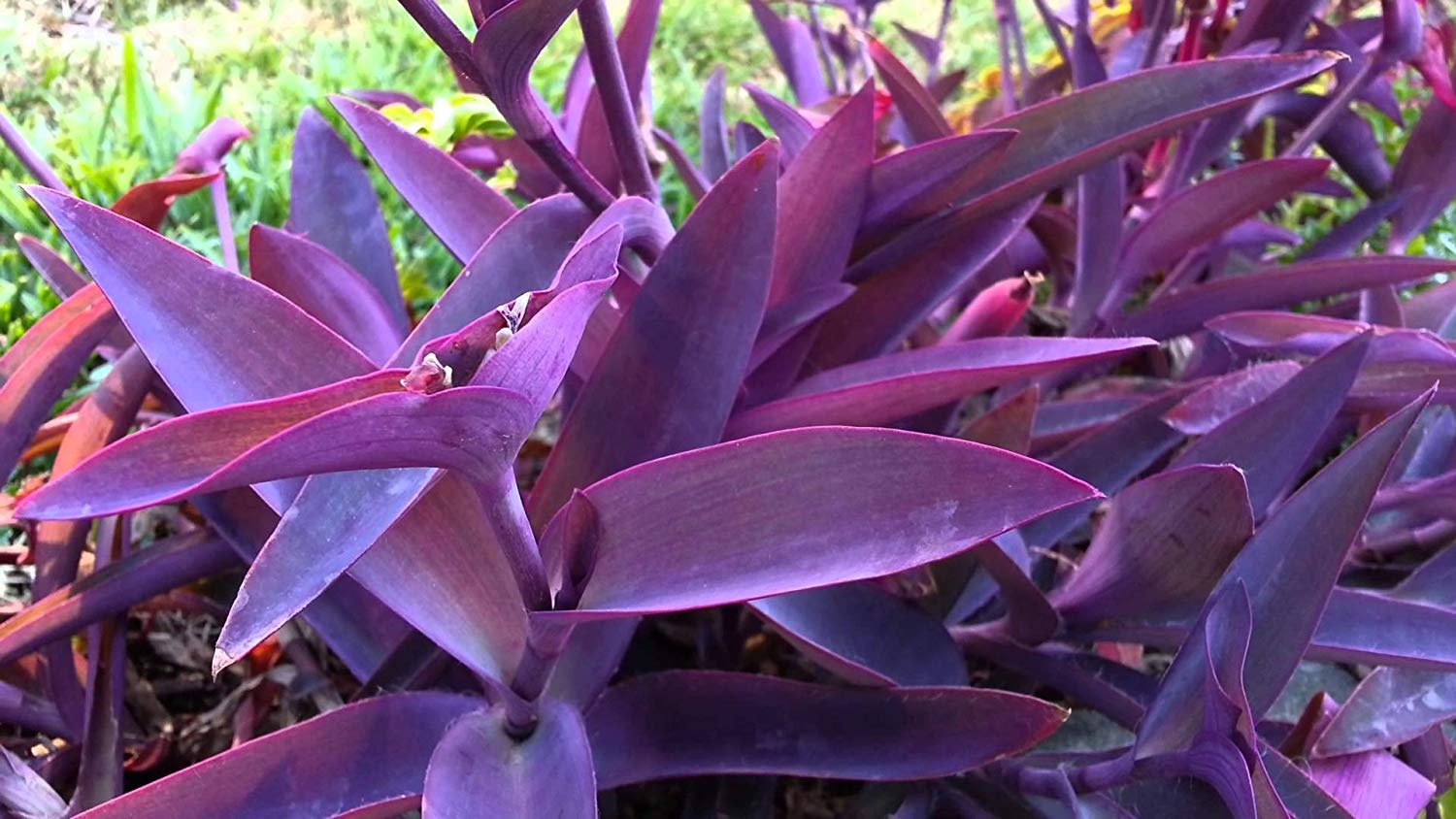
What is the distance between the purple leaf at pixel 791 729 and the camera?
0.54 meters

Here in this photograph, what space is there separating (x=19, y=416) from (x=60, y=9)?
1708 mm

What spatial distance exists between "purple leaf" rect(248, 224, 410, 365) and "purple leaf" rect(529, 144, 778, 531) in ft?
0.61

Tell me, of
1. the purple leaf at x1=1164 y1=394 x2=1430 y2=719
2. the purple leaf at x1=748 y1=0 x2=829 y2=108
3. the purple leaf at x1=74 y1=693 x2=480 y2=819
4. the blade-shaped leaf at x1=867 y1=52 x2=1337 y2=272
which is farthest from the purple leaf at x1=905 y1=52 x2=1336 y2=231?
the purple leaf at x1=748 y1=0 x2=829 y2=108

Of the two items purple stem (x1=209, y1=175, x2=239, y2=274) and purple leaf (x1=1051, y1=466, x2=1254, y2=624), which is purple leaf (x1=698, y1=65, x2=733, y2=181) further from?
purple leaf (x1=1051, y1=466, x2=1254, y2=624)

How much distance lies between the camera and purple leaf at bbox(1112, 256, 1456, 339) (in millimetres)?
803

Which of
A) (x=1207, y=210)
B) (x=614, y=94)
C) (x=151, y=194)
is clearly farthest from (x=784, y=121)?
(x=151, y=194)

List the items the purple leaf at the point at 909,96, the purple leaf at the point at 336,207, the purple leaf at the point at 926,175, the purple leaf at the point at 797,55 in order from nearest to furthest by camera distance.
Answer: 1. the purple leaf at the point at 926,175
2. the purple leaf at the point at 336,207
3. the purple leaf at the point at 909,96
4. the purple leaf at the point at 797,55

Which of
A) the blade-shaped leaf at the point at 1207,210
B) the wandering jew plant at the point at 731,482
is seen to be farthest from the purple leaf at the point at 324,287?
the blade-shaped leaf at the point at 1207,210

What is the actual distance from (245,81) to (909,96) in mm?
1418

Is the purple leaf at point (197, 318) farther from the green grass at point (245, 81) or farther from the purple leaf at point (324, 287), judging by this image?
the green grass at point (245, 81)

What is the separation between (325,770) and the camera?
1.64ft

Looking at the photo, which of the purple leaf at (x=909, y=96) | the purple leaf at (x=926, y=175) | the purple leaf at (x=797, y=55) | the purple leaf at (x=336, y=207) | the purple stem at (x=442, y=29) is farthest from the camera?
the purple leaf at (x=797, y=55)

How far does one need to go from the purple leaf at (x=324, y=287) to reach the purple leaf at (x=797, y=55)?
729mm

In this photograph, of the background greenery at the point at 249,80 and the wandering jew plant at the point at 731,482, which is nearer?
the wandering jew plant at the point at 731,482
